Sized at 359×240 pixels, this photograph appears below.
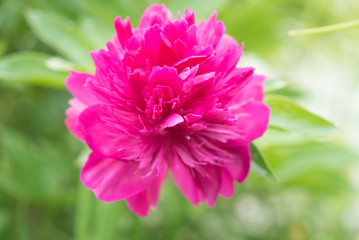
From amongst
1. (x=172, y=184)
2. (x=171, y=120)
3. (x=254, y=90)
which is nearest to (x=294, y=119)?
(x=254, y=90)

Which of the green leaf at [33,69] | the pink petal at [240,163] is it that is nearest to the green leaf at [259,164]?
the pink petal at [240,163]

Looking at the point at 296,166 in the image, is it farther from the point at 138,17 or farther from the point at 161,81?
→ the point at 161,81

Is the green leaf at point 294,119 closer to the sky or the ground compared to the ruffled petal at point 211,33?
closer to the ground

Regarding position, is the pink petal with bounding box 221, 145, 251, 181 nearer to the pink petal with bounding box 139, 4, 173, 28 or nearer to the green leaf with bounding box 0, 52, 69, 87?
the pink petal with bounding box 139, 4, 173, 28

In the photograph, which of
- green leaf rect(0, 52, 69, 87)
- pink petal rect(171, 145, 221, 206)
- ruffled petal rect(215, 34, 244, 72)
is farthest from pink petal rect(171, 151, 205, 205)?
green leaf rect(0, 52, 69, 87)

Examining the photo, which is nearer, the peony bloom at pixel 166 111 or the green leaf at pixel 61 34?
the peony bloom at pixel 166 111

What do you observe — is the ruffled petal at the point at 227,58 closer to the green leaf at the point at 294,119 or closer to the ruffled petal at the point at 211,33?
the ruffled petal at the point at 211,33

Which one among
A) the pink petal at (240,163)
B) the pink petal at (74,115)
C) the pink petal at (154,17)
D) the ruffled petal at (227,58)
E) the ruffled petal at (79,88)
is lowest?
the pink petal at (240,163)

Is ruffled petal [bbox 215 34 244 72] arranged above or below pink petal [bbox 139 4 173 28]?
below
